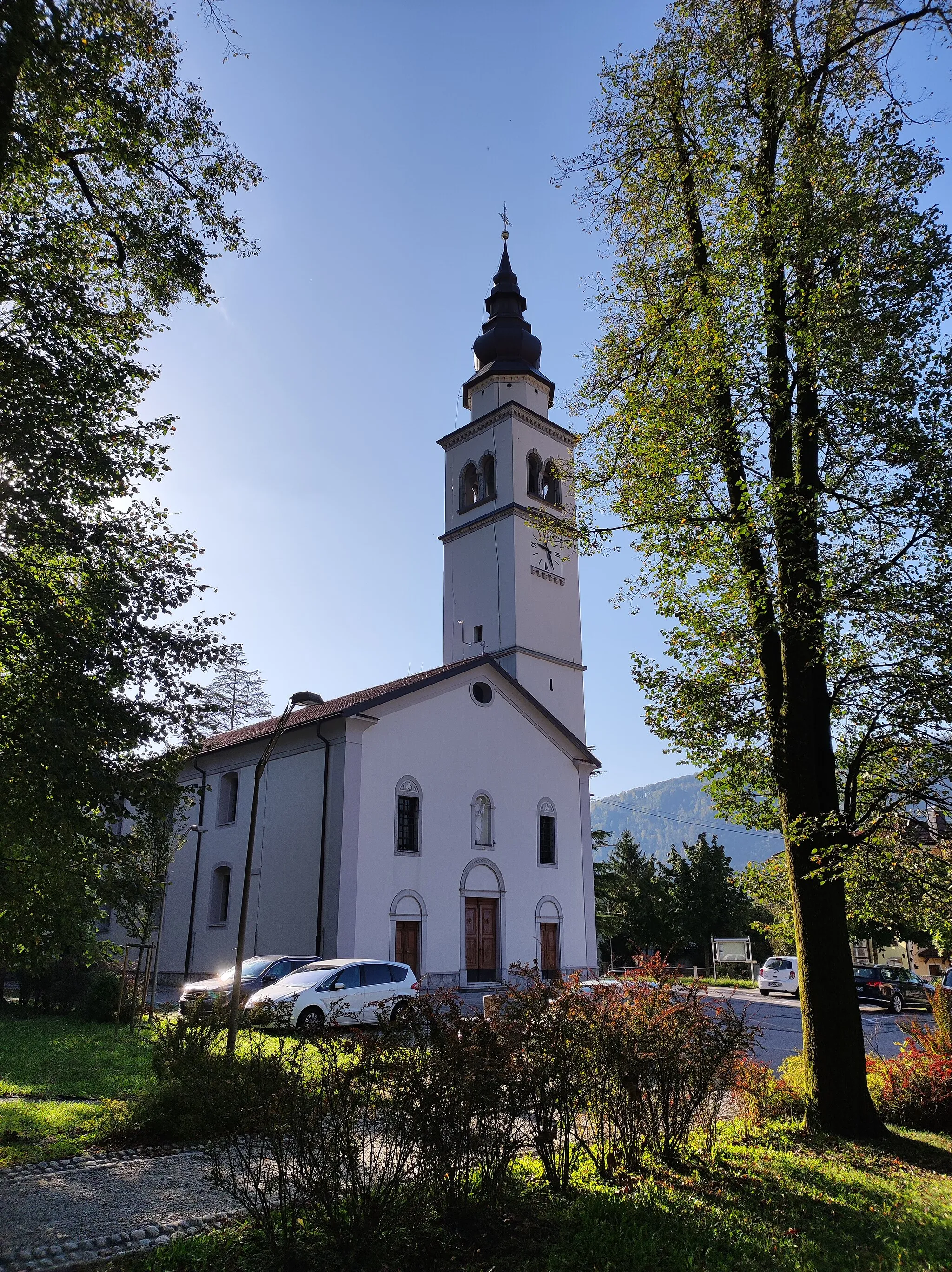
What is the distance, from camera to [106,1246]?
5.71 meters

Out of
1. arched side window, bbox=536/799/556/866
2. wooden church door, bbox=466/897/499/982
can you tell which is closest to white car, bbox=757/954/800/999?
arched side window, bbox=536/799/556/866

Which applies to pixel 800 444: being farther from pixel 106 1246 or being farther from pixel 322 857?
pixel 322 857

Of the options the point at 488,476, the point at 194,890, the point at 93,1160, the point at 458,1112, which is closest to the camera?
the point at 458,1112

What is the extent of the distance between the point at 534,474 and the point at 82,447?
33.0 metres

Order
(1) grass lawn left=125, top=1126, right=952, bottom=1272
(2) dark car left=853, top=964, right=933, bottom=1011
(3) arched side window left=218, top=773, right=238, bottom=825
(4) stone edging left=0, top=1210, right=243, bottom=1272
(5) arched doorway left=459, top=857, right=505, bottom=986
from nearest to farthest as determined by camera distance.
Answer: (1) grass lawn left=125, top=1126, right=952, bottom=1272 < (4) stone edging left=0, top=1210, right=243, bottom=1272 < (5) arched doorway left=459, top=857, right=505, bottom=986 < (3) arched side window left=218, top=773, right=238, bottom=825 < (2) dark car left=853, top=964, right=933, bottom=1011

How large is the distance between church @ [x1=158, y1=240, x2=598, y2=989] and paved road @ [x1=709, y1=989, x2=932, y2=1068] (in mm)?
6259

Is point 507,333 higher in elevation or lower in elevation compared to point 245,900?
higher

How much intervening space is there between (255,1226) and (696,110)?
43.9 feet

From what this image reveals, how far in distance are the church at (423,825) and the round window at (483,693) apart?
0.06 m

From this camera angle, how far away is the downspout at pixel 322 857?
23719mm

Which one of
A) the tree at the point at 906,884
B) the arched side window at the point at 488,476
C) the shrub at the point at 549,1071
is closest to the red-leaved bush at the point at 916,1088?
the tree at the point at 906,884

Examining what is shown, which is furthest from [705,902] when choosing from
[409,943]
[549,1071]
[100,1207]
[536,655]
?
[100,1207]

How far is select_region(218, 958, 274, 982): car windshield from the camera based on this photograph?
A: 19016mm

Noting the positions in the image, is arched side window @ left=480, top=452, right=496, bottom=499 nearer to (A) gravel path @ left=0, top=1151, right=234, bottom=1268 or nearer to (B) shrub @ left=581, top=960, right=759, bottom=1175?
(B) shrub @ left=581, top=960, right=759, bottom=1175
